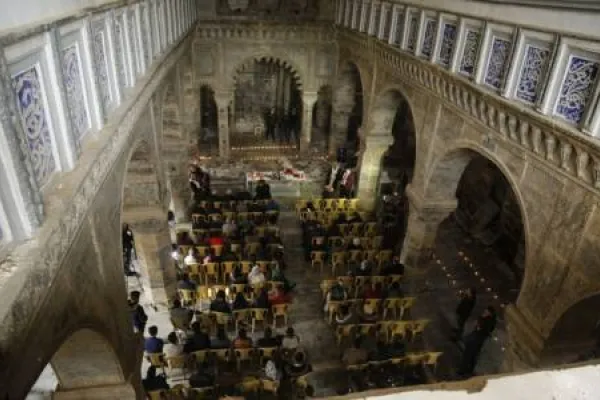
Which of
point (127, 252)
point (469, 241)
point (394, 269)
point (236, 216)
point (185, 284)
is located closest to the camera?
point (185, 284)

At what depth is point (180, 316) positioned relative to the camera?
8.91 m

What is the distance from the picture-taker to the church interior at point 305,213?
116 inches

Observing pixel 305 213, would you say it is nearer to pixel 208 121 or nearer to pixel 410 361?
pixel 410 361

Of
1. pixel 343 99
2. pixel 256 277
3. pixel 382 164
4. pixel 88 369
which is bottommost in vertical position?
pixel 256 277

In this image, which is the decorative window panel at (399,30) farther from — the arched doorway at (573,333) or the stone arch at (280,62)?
the arched doorway at (573,333)

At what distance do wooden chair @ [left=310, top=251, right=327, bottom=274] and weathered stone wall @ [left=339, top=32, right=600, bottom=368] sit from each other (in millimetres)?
2825

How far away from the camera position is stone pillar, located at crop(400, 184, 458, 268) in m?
10.2

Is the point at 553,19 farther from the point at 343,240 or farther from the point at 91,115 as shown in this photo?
the point at 343,240

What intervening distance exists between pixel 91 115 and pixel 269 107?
54.4ft

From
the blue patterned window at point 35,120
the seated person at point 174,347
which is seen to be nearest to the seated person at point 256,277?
the seated person at point 174,347

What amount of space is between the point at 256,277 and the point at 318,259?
2.28 m

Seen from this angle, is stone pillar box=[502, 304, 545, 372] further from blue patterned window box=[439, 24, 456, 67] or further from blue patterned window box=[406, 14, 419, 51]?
blue patterned window box=[406, 14, 419, 51]

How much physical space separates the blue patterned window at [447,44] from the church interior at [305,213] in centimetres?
6

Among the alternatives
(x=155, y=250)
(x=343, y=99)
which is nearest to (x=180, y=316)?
(x=155, y=250)
